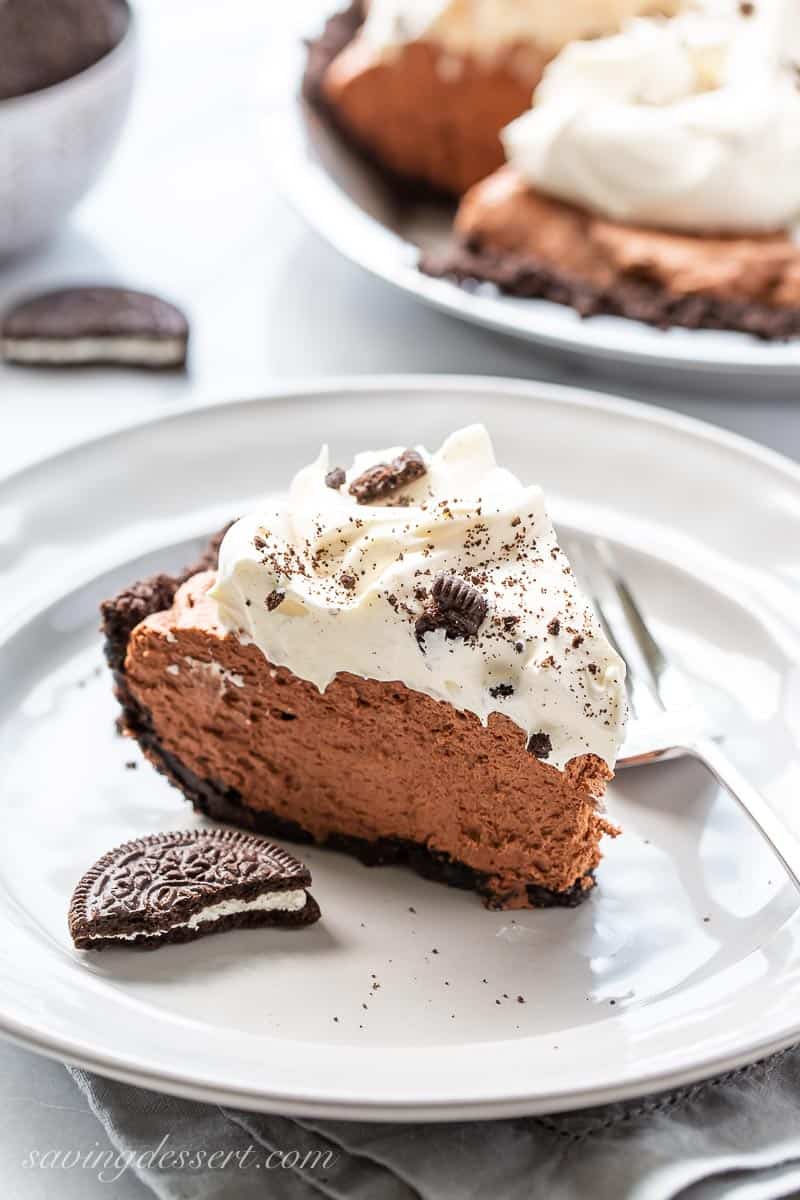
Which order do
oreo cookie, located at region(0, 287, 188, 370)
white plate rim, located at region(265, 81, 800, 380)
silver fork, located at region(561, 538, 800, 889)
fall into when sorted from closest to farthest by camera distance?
silver fork, located at region(561, 538, 800, 889) → white plate rim, located at region(265, 81, 800, 380) → oreo cookie, located at region(0, 287, 188, 370)

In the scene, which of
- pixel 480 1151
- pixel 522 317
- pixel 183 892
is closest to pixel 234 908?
pixel 183 892

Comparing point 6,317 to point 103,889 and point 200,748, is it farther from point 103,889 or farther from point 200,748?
point 103,889

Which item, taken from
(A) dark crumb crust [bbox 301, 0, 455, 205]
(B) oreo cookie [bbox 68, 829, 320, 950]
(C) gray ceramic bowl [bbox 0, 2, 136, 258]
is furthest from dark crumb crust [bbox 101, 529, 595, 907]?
(A) dark crumb crust [bbox 301, 0, 455, 205]

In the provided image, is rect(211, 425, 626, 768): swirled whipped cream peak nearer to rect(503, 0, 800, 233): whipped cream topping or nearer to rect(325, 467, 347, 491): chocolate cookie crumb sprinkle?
rect(325, 467, 347, 491): chocolate cookie crumb sprinkle

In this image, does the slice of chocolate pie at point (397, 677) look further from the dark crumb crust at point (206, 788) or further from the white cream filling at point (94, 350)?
the white cream filling at point (94, 350)

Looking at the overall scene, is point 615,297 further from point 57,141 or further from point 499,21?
point 57,141

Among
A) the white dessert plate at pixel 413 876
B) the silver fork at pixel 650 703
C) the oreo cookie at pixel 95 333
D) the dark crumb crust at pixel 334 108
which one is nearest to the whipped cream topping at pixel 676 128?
the dark crumb crust at pixel 334 108
